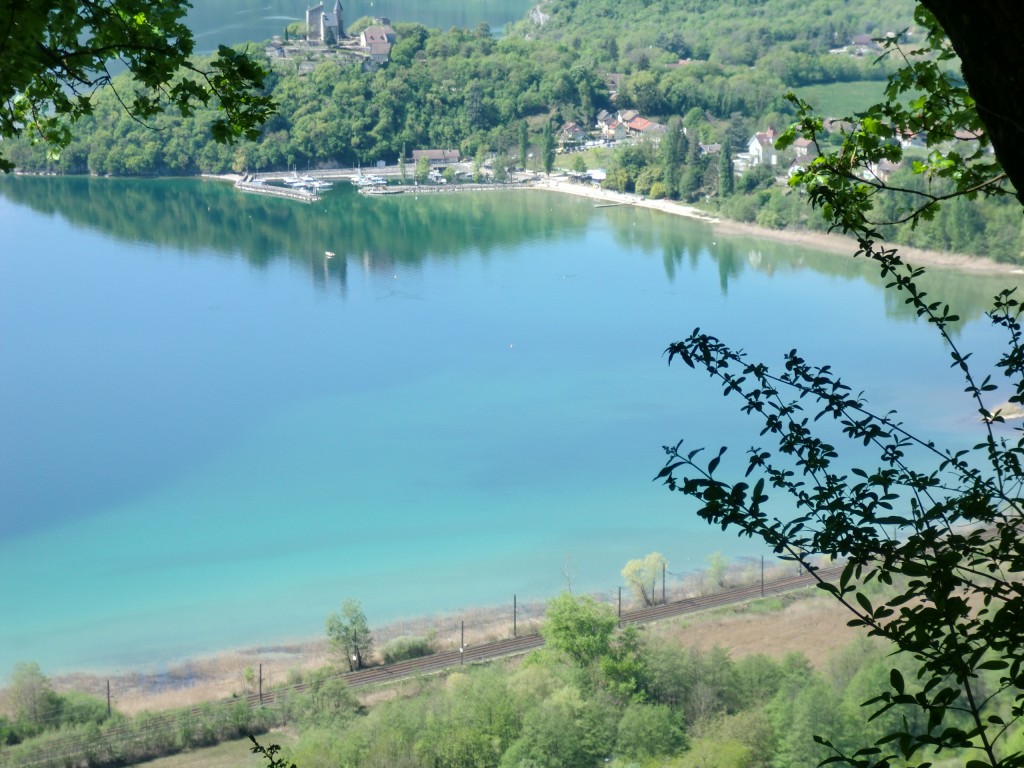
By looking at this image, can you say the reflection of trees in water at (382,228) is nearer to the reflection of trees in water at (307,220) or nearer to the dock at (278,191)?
the reflection of trees in water at (307,220)

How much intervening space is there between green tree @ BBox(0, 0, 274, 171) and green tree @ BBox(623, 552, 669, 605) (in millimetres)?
6442

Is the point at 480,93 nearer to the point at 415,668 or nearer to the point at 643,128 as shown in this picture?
the point at 643,128

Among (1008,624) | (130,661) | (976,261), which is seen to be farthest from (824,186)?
(976,261)

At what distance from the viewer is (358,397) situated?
12.0 meters

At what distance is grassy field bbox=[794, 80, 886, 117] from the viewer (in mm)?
23734

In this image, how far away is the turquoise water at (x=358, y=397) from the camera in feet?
26.6

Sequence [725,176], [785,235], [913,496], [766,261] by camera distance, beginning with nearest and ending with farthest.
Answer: [913,496] < [766,261] < [785,235] < [725,176]

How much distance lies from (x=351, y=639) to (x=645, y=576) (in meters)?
1.94

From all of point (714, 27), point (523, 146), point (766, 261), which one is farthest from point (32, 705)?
point (714, 27)

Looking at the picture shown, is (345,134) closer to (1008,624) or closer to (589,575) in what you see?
(589,575)

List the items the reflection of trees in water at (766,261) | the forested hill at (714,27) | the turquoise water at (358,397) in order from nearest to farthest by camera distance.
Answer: the turquoise water at (358,397) < the reflection of trees in water at (766,261) < the forested hill at (714,27)

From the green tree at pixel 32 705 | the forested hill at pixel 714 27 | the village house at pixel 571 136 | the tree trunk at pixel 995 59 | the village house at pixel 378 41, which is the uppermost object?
the forested hill at pixel 714 27

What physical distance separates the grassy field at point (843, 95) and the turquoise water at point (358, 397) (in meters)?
6.26

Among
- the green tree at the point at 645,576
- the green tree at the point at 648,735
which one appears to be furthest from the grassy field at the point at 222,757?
the green tree at the point at 645,576
